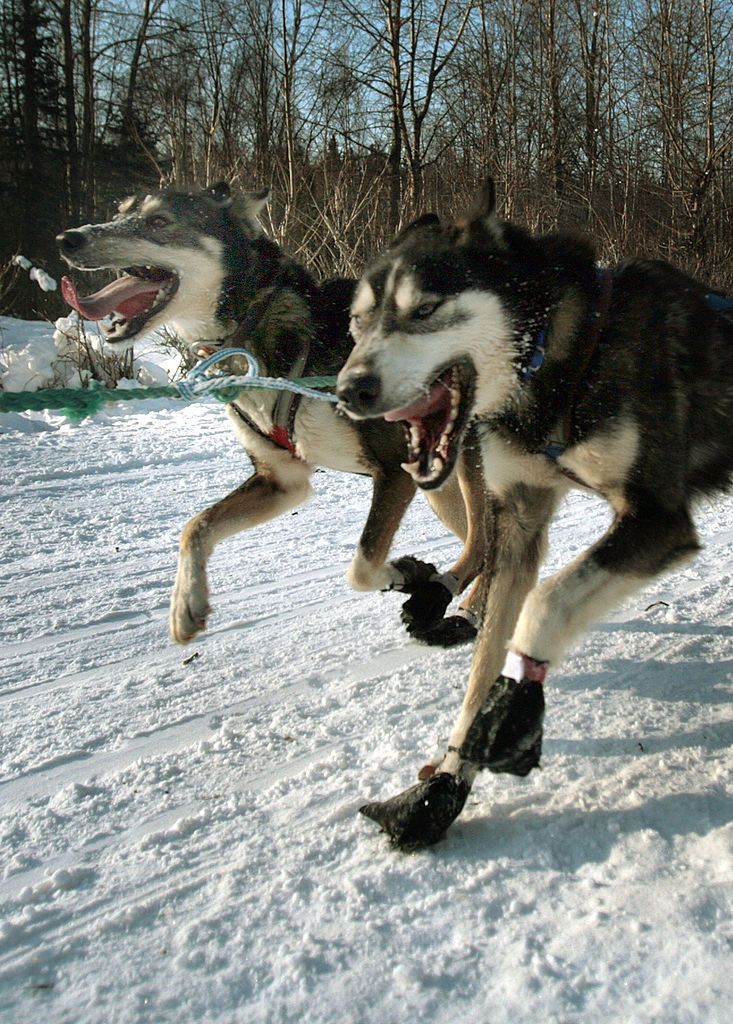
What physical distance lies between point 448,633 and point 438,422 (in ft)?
3.55

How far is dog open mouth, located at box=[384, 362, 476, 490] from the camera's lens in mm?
1968

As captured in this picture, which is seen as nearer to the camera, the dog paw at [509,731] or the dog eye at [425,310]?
the dog paw at [509,731]

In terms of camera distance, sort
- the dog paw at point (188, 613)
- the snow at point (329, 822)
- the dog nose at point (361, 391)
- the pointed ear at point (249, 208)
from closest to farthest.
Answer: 1. the snow at point (329, 822)
2. the dog nose at point (361, 391)
3. the dog paw at point (188, 613)
4. the pointed ear at point (249, 208)

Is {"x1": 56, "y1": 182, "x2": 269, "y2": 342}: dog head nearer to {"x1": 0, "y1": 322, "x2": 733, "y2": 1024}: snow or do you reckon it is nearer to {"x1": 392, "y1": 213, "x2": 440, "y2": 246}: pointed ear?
{"x1": 392, "y1": 213, "x2": 440, "y2": 246}: pointed ear

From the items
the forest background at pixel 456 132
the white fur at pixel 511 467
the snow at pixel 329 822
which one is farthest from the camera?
the forest background at pixel 456 132

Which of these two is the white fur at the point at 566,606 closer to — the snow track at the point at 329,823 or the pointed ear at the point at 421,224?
the snow track at the point at 329,823


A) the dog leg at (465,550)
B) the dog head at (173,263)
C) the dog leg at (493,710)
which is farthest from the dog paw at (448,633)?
the dog head at (173,263)

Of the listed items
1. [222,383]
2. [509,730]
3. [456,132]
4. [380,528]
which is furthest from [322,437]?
[456,132]

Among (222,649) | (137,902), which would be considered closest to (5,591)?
(222,649)

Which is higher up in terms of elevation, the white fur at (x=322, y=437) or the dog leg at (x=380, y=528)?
the white fur at (x=322, y=437)

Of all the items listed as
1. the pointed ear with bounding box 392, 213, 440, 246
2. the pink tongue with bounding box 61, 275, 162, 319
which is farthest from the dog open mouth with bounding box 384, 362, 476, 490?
the pink tongue with bounding box 61, 275, 162, 319

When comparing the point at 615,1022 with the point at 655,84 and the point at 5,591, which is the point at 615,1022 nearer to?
the point at 5,591

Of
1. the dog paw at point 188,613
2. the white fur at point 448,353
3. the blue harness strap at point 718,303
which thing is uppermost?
the blue harness strap at point 718,303

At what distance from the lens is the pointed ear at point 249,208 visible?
10.2 ft
